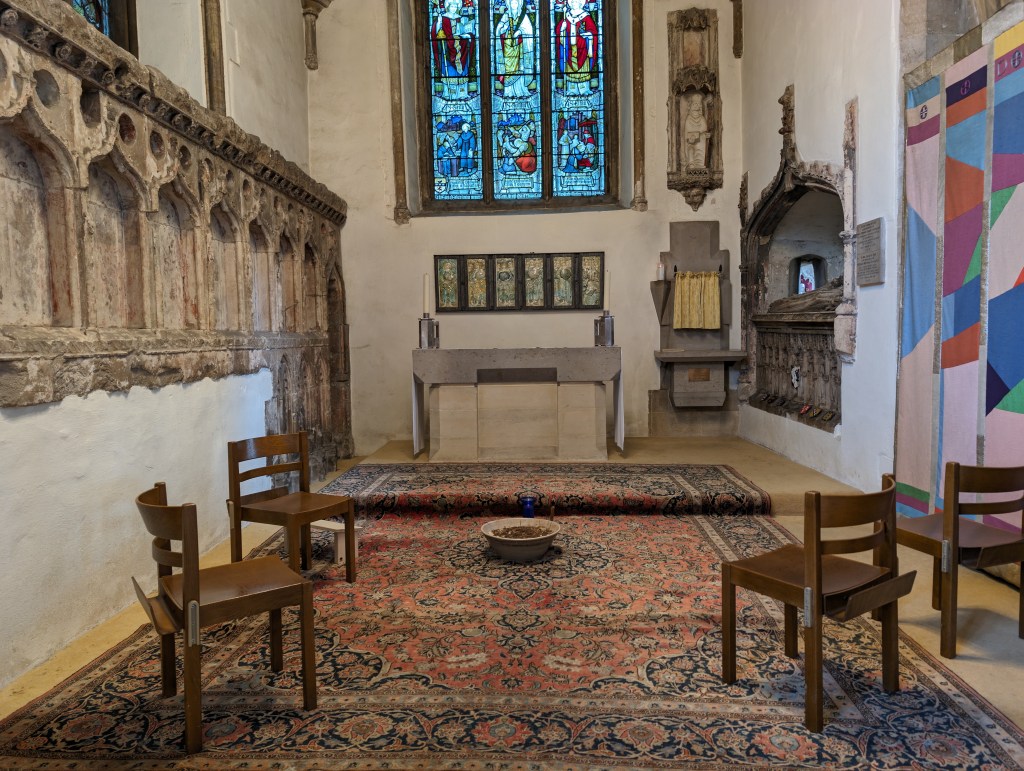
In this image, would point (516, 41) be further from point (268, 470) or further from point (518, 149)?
point (268, 470)

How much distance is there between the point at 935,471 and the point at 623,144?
544 centimetres

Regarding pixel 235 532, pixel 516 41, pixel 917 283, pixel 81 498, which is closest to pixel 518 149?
pixel 516 41

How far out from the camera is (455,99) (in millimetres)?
8602

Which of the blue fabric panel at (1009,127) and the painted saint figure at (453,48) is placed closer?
the blue fabric panel at (1009,127)

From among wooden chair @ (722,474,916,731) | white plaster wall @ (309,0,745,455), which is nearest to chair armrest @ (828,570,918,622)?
wooden chair @ (722,474,916,731)

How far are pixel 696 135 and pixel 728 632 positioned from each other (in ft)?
21.5

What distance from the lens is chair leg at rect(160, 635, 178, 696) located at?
2.60 metres

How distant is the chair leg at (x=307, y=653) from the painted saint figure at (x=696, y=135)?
6.85 metres

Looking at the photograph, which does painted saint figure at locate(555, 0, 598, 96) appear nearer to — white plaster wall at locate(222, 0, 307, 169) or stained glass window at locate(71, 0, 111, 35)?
white plaster wall at locate(222, 0, 307, 169)

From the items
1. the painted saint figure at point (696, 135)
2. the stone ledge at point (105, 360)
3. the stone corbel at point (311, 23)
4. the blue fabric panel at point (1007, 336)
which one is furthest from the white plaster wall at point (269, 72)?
the blue fabric panel at point (1007, 336)

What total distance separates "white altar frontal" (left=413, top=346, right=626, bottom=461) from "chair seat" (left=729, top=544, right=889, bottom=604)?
3.83m

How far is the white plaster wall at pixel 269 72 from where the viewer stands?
5816 mm

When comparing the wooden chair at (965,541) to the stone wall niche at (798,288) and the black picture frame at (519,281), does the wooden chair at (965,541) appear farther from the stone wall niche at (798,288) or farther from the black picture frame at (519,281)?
the black picture frame at (519,281)

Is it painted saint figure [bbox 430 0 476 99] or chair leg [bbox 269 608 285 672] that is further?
painted saint figure [bbox 430 0 476 99]
